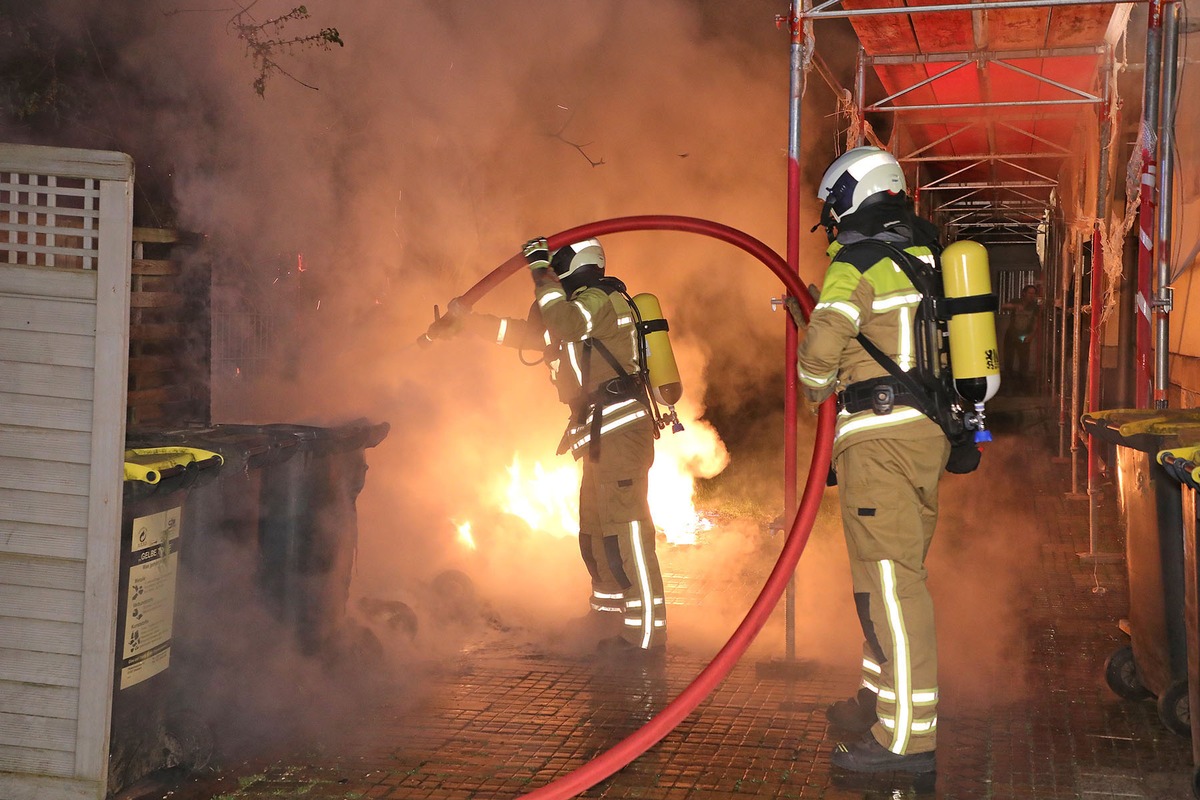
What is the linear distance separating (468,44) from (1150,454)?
18.0 feet

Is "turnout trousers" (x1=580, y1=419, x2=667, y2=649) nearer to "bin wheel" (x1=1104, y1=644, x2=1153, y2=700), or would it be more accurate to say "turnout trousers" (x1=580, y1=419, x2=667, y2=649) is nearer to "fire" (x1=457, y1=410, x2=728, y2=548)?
"fire" (x1=457, y1=410, x2=728, y2=548)

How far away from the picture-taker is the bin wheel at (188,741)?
370cm

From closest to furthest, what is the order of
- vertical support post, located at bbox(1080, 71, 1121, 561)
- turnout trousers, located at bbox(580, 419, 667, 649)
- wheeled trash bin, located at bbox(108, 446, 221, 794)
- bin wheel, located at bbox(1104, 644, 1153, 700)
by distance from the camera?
wheeled trash bin, located at bbox(108, 446, 221, 794) → bin wheel, located at bbox(1104, 644, 1153, 700) → turnout trousers, located at bbox(580, 419, 667, 649) → vertical support post, located at bbox(1080, 71, 1121, 561)

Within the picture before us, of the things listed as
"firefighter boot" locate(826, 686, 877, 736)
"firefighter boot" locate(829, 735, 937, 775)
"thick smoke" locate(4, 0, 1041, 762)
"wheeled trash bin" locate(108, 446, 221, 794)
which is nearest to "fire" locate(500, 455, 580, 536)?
"thick smoke" locate(4, 0, 1041, 762)

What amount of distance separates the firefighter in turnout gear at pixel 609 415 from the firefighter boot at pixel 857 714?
46.3 inches

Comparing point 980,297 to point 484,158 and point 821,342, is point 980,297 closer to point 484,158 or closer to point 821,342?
point 821,342

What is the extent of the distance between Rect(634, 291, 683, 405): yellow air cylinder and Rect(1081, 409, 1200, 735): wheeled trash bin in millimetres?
1956

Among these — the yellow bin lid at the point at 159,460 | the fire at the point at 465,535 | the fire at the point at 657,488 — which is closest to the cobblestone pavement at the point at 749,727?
the yellow bin lid at the point at 159,460

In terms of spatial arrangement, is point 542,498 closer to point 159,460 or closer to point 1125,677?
point 1125,677

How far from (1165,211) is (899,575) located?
2949mm

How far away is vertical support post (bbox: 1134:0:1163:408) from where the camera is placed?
5.52 meters

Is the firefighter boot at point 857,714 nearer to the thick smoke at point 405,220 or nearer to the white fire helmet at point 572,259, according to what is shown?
the thick smoke at point 405,220

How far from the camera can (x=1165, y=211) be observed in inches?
220

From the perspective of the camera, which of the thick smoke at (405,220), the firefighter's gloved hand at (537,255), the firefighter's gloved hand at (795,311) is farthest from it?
the thick smoke at (405,220)
